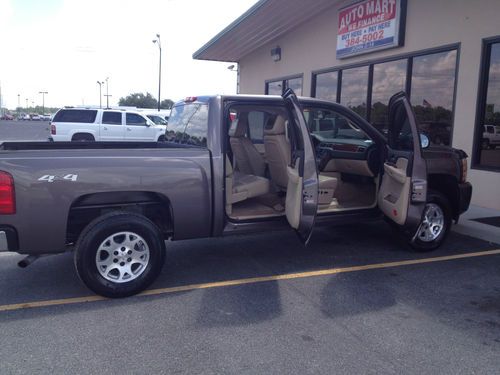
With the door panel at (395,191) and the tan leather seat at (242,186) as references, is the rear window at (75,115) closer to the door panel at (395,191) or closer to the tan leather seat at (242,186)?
the tan leather seat at (242,186)

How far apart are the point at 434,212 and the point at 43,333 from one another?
4446 mm

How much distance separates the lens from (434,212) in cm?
574

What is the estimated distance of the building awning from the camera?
40.8 ft

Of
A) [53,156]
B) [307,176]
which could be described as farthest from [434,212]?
[53,156]

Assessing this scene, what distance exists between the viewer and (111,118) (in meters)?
18.3

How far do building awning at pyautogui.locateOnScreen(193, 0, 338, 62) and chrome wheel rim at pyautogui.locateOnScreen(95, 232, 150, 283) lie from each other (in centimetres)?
950

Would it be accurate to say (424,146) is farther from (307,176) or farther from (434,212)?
(307,176)

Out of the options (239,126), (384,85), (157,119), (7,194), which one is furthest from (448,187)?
(157,119)

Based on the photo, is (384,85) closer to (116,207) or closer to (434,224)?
(434,224)

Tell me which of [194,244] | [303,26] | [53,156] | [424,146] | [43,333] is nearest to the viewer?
[43,333]

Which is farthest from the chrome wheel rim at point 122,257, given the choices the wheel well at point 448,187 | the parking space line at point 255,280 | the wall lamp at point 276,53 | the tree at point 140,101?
the tree at point 140,101

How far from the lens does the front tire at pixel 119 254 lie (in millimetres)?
4074

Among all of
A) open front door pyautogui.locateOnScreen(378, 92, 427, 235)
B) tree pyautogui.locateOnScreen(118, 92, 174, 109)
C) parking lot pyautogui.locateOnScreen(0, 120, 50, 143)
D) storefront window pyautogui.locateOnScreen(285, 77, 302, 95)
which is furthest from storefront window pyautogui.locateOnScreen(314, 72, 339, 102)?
tree pyautogui.locateOnScreen(118, 92, 174, 109)

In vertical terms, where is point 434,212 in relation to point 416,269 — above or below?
above
